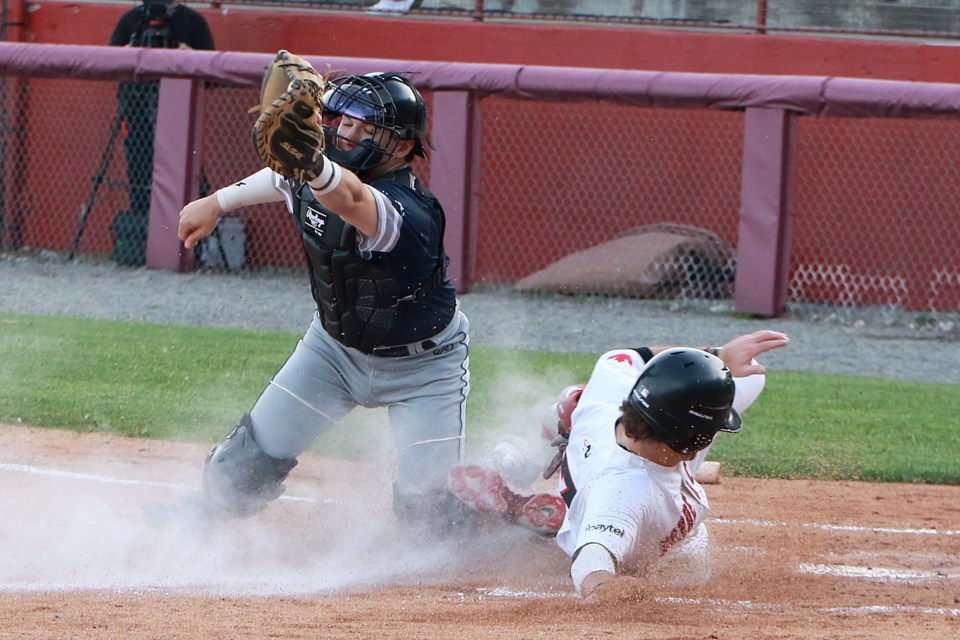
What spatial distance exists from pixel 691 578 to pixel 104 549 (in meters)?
2.08

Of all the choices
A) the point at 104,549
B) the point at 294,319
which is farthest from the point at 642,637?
the point at 294,319

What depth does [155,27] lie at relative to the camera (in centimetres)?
1196

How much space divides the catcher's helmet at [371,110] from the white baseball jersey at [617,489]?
3.71 ft

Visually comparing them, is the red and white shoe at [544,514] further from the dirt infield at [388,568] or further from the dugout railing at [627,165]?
the dugout railing at [627,165]

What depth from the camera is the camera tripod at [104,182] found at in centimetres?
1197

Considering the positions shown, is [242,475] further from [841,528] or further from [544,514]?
[841,528]

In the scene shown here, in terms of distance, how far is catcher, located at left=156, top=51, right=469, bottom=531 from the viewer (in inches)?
169

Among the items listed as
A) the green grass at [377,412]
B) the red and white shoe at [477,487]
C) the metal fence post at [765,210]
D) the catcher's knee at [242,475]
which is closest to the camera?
the red and white shoe at [477,487]

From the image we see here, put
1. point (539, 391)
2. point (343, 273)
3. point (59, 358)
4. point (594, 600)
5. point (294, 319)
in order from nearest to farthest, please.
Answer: point (594, 600) → point (343, 273) → point (539, 391) → point (59, 358) → point (294, 319)

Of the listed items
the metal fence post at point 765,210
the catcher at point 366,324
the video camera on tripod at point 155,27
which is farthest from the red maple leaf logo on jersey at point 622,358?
the video camera on tripod at point 155,27

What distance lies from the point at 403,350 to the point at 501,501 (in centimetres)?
64

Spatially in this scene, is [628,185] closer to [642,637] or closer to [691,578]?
[691,578]

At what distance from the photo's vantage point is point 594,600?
12.4 ft

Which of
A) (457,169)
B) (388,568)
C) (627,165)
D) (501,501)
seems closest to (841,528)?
(501,501)
